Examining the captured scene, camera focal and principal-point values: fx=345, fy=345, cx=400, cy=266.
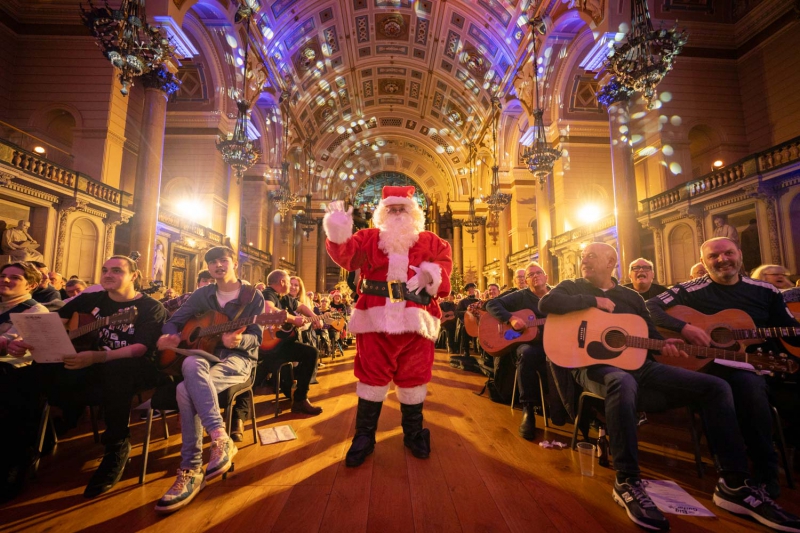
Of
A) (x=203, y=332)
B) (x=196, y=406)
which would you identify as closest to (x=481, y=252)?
(x=203, y=332)

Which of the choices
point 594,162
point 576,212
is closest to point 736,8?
point 594,162

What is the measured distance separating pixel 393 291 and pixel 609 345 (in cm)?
136

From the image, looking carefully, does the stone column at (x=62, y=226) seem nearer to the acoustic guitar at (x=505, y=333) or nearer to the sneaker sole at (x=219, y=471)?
the sneaker sole at (x=219, y=471)

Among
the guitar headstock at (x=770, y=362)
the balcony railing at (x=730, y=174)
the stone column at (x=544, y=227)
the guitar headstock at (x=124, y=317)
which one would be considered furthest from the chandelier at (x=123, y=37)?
the stone column at (x=544, y=227)

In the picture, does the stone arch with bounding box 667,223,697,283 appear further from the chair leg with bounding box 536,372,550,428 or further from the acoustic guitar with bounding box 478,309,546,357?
the chair leg with bounding box 536,372,550,428

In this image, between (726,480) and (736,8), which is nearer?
(726,480)

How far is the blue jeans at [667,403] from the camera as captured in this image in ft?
5.78

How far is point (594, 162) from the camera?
41.8 feet

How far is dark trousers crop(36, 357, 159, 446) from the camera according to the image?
2.04 metres

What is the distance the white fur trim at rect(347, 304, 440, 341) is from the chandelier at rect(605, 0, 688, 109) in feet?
15.8

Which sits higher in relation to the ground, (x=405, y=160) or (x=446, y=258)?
(x=405, y=160)

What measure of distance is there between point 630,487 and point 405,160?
25.3m

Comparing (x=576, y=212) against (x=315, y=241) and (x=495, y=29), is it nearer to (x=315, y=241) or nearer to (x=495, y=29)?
(x=495, y=29)

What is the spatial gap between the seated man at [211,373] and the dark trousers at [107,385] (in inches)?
10.2
